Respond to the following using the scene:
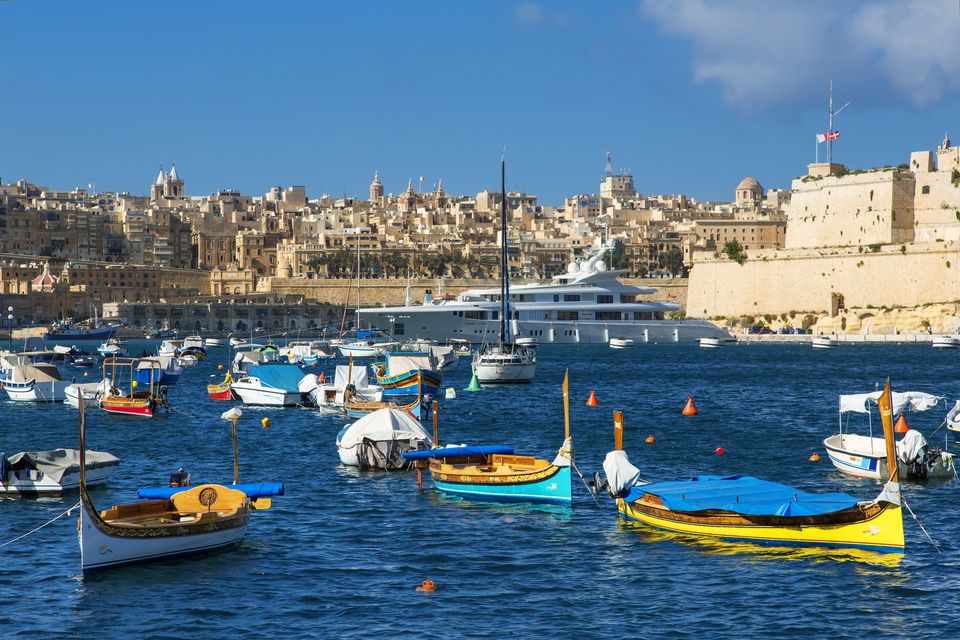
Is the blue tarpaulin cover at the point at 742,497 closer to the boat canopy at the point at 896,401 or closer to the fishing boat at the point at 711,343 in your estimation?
the boat canopy at the point at 896,401

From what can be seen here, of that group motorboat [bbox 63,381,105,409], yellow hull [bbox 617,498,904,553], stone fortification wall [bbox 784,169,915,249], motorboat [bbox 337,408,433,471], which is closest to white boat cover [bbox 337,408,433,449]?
motorboat [bbox 337,408,433,471]

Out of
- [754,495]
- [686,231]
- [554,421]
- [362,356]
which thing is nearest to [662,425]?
[554,421]

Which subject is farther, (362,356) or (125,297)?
(125,297)

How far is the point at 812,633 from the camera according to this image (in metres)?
13.6

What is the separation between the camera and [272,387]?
115ft

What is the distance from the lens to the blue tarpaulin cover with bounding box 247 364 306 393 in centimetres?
3519

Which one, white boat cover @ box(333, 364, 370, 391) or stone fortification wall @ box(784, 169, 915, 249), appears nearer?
white boat cover @ box(333, 364, 370, 391)

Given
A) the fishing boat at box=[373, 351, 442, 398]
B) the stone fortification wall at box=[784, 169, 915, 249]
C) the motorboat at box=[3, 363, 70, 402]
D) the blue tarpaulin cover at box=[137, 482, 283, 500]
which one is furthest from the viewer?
the stone fortification wall at box=[784, 169, 915, 249]

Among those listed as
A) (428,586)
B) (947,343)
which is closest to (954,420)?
(428,586)

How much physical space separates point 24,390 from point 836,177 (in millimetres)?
52434

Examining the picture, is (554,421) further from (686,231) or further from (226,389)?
(686,231)

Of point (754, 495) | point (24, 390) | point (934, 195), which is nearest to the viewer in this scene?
point (754, 495)

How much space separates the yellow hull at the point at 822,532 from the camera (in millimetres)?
16375

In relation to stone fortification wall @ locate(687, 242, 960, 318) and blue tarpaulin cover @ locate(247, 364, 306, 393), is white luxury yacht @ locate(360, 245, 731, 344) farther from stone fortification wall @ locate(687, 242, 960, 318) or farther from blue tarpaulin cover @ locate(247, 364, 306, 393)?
blue tarpaulin cover @ locate(247, 364, 306, 393)
